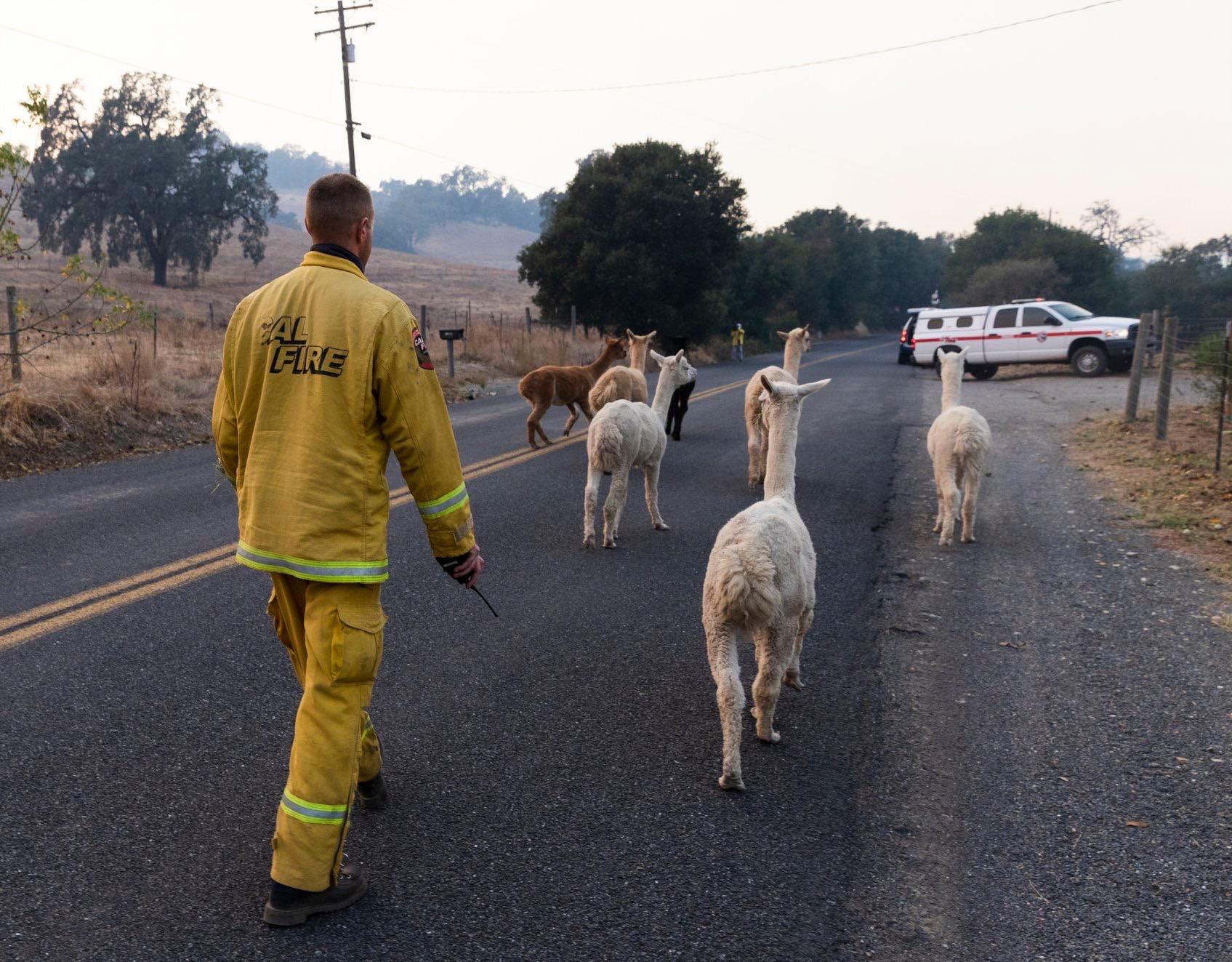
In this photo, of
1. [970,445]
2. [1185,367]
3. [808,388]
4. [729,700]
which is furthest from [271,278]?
[729,700]

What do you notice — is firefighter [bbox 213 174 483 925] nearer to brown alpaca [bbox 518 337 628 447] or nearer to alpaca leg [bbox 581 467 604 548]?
alpaca leg [bbox 581 467 604 548]

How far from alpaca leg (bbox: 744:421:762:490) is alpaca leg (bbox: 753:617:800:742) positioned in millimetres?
5803

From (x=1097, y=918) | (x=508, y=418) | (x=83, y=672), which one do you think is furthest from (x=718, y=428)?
(x=1097, y=918)

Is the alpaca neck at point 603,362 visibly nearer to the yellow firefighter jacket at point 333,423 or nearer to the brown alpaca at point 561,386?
the brown alpaca at point 561,386

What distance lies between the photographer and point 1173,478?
10641 mm

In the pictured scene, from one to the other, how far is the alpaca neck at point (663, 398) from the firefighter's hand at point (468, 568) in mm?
5186

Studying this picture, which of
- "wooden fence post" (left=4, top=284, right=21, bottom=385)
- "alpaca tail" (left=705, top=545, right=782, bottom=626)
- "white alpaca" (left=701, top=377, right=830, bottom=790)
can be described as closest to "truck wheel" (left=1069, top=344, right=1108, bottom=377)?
Answer: "wooden fence post" (left=4, top=284, right=21, bottom=385)

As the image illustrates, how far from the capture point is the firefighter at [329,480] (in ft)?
10.0

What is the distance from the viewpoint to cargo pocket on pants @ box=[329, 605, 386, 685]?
120 inches

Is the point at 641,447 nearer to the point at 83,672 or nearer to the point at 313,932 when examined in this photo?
the point at 83,672

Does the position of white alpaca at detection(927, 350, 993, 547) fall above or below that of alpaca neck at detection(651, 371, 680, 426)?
below

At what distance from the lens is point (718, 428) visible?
50.6 feet

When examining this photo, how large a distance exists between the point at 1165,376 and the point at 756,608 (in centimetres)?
1136

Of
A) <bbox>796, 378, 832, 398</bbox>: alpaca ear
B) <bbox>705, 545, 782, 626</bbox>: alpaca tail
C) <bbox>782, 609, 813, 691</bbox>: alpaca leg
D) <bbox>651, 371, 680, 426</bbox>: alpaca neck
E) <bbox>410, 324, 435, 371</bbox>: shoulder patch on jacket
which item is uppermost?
<bbox>410, 324, 435, 371</bbox>: shoulder patch on jacket
